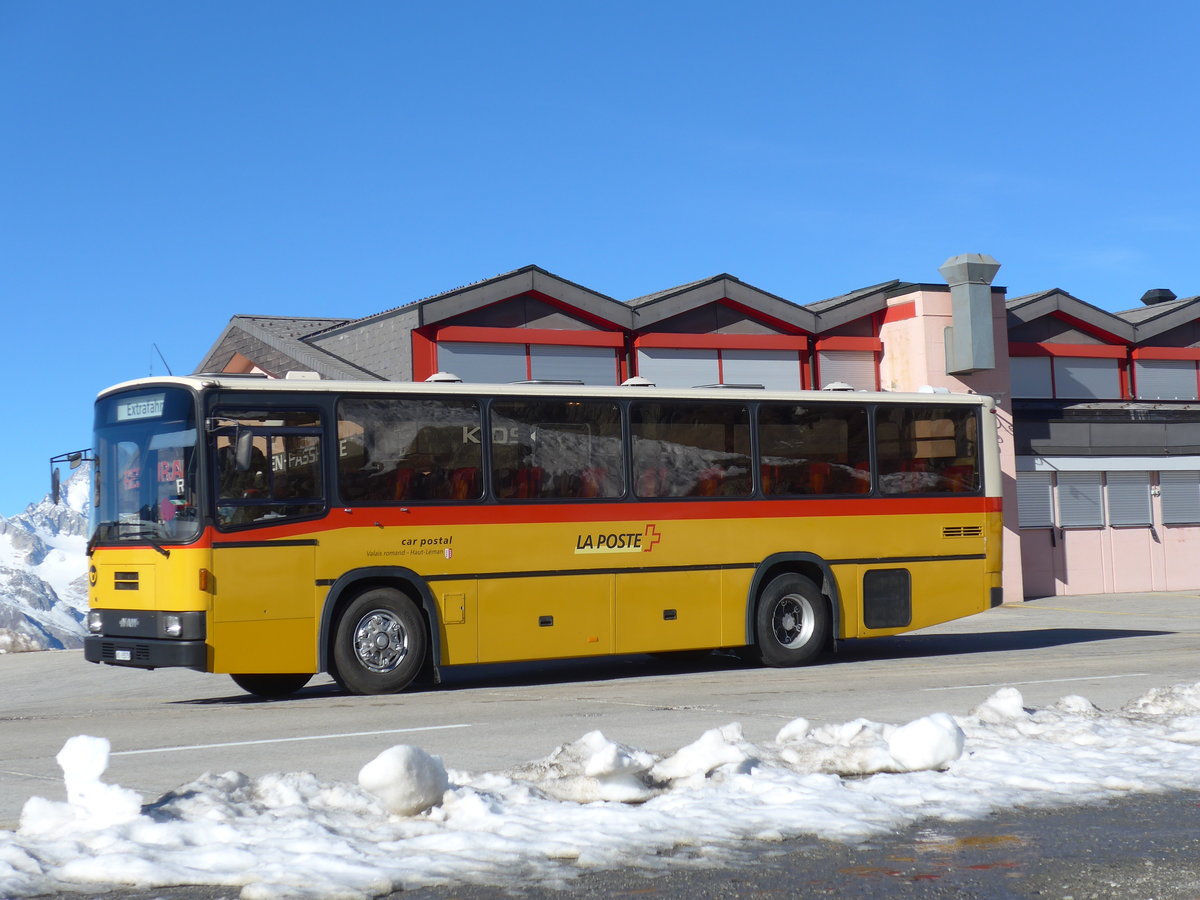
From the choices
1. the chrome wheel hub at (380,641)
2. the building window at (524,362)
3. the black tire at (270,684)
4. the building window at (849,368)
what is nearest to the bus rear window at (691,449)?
the chrome wheel hub at (380,641)

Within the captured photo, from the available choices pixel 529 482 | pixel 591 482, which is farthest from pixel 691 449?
pixel 529 482

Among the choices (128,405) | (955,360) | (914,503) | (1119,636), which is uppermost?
(955,360)

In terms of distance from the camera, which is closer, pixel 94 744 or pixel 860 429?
pixel 94 744

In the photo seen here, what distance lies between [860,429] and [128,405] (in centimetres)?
809

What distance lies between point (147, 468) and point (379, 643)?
2.65m

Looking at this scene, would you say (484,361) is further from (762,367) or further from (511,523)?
(511,523)

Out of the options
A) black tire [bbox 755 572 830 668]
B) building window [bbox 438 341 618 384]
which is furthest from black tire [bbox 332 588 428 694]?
building window [bbox 438 341 618 384]

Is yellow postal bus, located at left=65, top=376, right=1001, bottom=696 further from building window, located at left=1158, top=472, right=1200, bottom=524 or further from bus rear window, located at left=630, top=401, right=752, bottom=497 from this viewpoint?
building window, located at left=1158, top=472, right=1200, bottom=524

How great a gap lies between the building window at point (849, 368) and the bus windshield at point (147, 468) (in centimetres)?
1863

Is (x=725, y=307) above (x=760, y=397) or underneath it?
above

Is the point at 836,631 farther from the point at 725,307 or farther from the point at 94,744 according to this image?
the point at 725,307

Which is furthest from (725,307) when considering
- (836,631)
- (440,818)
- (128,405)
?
(440,818)

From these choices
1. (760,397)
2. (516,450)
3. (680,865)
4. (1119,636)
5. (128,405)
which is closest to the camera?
(680,865)

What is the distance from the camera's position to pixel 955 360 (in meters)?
29.2
